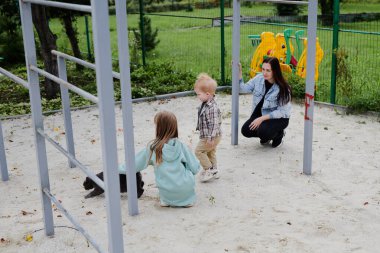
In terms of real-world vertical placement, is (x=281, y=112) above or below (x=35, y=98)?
below

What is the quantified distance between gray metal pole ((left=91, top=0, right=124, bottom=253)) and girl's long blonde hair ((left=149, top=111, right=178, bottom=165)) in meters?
1.35

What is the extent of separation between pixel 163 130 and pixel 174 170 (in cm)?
30

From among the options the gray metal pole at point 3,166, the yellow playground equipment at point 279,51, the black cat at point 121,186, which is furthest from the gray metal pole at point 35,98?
the yellow playground equipment at point 279,51

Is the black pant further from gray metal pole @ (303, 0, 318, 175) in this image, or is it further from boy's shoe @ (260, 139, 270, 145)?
gray metal pole @ (303, 0, 318, 175)

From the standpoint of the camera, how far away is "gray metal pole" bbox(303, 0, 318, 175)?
4145mm

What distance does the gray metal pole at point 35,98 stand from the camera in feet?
10.3

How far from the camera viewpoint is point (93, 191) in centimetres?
416

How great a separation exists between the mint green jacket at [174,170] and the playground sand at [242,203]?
0.10 meters

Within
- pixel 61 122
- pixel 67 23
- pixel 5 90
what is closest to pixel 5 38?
pixel 67 23

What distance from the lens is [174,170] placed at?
385 cm

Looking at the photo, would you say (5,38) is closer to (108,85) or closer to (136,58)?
(136,58)

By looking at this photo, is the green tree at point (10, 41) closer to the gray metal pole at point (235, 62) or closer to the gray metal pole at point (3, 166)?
the gray metal pole at point (3, 166)

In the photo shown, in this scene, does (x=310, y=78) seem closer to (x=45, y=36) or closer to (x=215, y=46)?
(x=45, y=36)

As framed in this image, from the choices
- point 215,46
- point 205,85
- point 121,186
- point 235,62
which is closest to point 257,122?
point 235,62
